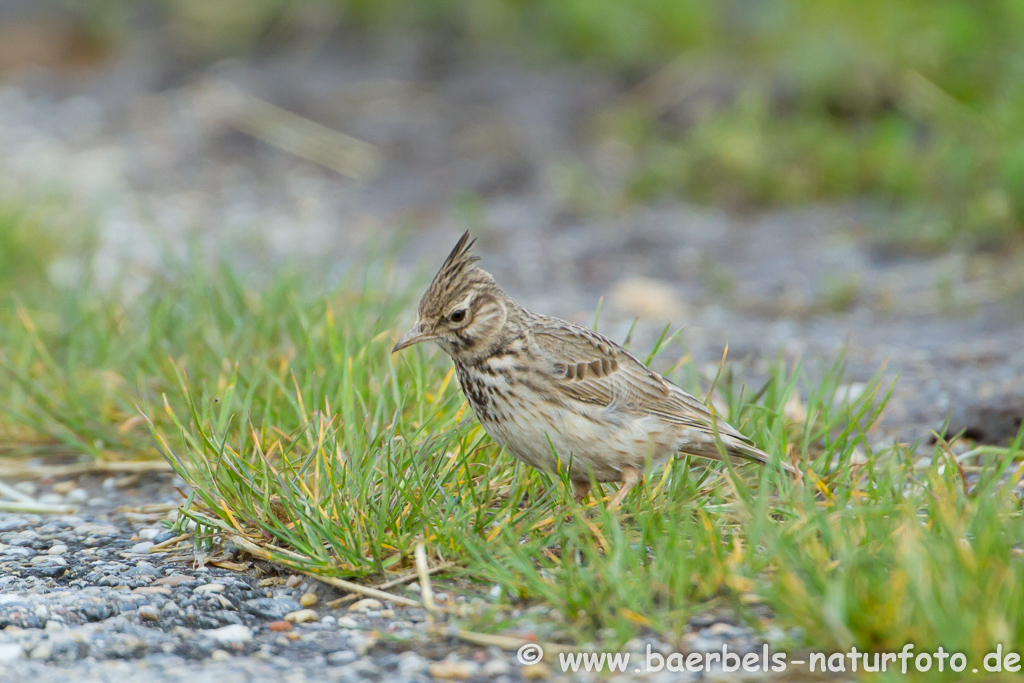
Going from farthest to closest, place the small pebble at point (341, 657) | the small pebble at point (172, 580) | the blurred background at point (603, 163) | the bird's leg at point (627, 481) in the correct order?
the blurred background at point (603, 163), the bird's leg at point (627, 481), the small pebble at point (172, 580), the small pebble at point (341, 657)

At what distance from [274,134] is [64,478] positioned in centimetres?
728

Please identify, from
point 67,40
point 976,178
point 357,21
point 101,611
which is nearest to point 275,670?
point 101,611

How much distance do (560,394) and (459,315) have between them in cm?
49

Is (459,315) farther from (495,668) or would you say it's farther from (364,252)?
(364,252)

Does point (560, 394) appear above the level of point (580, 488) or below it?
above

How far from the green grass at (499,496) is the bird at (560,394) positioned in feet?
0.42

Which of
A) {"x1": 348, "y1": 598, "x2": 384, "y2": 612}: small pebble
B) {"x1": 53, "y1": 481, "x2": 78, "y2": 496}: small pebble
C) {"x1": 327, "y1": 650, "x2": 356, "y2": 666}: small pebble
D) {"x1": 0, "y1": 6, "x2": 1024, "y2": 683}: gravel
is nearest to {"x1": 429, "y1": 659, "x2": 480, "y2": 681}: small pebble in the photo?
{"x1": 0, "y1": 6, "x2": 1024, "y2": 683}: gravel

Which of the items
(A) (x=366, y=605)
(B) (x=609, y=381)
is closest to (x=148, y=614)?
(A) (x=366, y=605)

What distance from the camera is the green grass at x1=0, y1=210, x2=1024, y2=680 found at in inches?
123

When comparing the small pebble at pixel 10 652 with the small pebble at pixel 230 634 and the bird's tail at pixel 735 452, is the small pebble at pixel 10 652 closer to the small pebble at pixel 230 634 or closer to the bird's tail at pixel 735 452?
the small pebble at pixel 230 634

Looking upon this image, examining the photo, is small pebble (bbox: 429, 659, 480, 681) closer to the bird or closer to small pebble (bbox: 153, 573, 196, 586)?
the bird

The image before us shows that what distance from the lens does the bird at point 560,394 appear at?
4.11 m

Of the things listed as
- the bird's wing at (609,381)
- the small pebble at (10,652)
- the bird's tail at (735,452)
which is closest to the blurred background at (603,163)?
the bird's tail at (735,452)

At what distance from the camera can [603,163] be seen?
11172 mm
